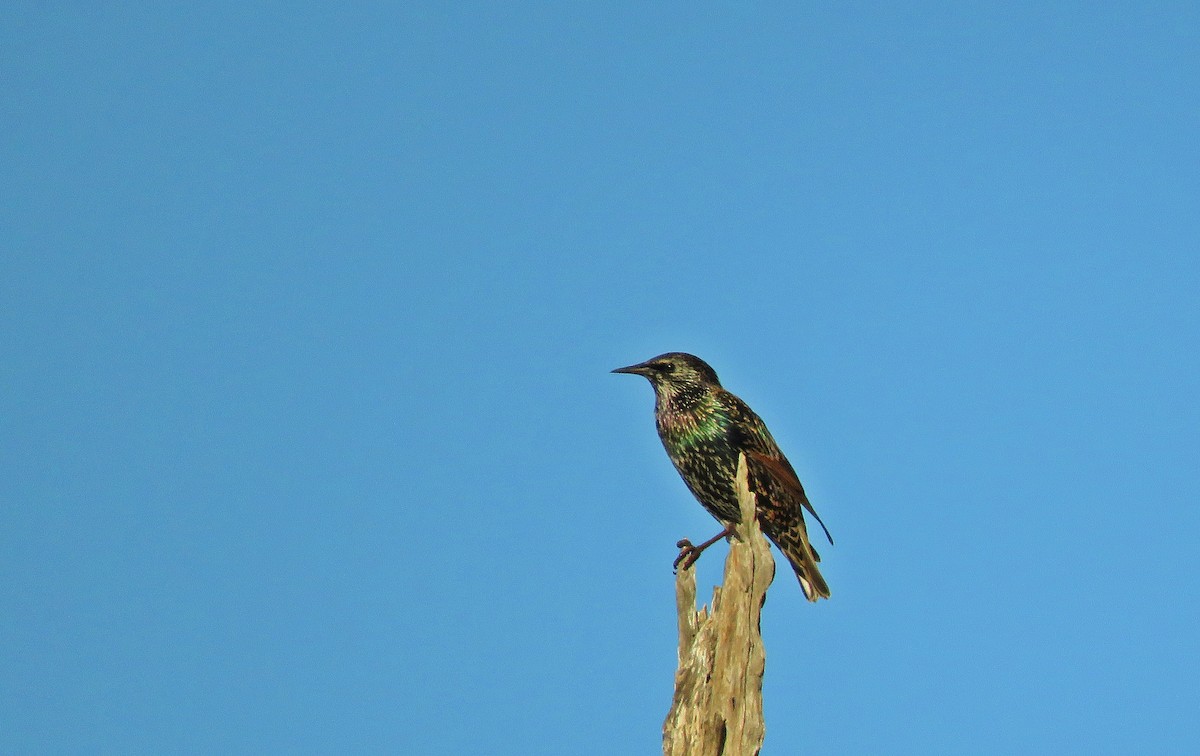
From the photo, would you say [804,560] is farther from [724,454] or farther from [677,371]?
[677,371]

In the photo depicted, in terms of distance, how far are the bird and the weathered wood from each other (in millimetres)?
1735

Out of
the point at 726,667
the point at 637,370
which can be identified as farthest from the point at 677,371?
the point at 726,667

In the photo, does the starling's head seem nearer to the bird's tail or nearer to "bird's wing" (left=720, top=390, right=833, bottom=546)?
"bird's wing" (left=720, top=390, right=833, bottom=546)

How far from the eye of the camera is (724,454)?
32.8 feet

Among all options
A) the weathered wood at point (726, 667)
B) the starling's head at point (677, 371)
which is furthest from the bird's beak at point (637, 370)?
the weathered wood at point (726, 667)

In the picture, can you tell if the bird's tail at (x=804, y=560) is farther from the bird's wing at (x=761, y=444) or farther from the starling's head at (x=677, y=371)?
the starling's head at (x=677, y=371)

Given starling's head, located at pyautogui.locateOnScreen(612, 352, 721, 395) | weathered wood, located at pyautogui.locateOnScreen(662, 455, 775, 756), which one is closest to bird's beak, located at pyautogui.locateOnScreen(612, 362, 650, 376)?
starling's head, located at pyautogui.locateOnScreen(612, 352, 721, 395)

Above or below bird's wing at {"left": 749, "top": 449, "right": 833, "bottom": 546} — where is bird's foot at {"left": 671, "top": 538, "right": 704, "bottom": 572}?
below

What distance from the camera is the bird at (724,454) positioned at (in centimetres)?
1003

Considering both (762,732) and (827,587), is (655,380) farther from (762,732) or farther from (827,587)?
(762,732)

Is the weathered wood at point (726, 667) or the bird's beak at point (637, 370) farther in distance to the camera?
the bird's beak at point (637, 370)

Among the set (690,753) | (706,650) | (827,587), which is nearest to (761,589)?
(706,650)

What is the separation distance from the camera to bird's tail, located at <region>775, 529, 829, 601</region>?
32.9ft

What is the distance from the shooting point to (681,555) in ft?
30.6
